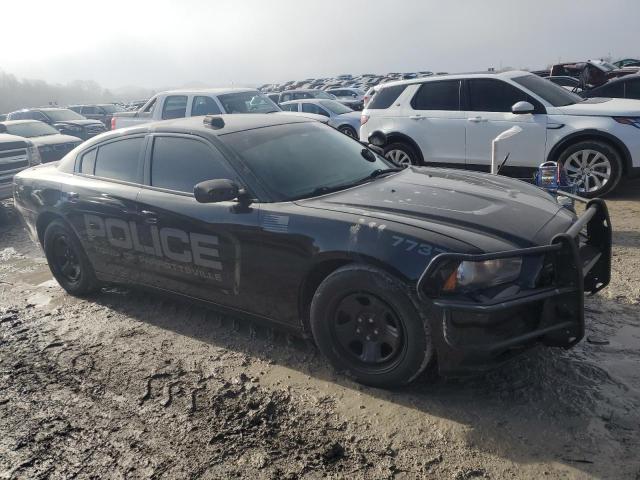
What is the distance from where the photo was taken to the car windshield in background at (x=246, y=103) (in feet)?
33.3

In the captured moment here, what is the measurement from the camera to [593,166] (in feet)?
23.7

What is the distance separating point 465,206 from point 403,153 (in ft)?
17.9

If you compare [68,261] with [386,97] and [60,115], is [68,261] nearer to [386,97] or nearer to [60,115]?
[386,97]

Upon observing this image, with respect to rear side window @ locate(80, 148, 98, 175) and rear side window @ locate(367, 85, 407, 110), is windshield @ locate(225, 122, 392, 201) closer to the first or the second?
rear side window @ locate(80, 148, 98, 175)

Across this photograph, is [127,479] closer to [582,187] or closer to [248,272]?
[248,272]

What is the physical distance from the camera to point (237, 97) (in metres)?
10.4

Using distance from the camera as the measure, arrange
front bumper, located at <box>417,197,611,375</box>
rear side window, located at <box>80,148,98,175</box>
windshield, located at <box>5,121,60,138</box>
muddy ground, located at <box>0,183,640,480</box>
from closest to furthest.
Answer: muddy ground, located at <box>0,183,640,480</box> < front bumper, located at <box>417,197,611,375</box> < rear side window, located at <box>80,148,98,175</box> < windshield, located at <box>5,121,60,138</box>

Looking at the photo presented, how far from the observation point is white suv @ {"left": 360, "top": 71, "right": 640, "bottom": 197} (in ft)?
23.3

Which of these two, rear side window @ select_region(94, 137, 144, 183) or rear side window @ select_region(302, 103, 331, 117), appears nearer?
rear side window @ select_region(94, 137, 144, 183)

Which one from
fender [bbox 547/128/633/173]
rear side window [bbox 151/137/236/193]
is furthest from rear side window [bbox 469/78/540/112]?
rear side window [bbox 151/137/236/193]

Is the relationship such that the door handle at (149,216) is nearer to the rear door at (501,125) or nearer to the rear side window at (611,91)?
the rear door at (501,125)

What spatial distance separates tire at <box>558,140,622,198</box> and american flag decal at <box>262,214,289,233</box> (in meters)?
5.20

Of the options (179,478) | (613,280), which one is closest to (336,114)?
(613,280)

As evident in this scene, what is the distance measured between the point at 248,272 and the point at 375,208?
3.09ft
